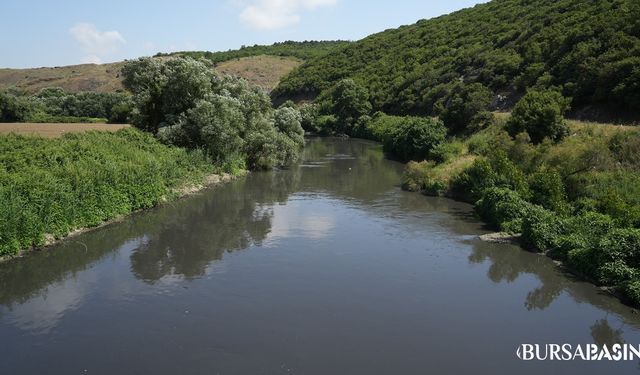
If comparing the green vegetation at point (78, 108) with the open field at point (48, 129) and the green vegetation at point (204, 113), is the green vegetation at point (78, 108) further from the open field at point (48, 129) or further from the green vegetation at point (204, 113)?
the green vegetation at point (204, 113)

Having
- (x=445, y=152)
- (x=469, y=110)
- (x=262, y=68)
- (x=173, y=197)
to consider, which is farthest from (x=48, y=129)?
(x=262, y=68)

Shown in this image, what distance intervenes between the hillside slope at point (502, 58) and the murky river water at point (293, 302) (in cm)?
2834

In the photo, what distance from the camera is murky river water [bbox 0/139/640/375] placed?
16.4 meters

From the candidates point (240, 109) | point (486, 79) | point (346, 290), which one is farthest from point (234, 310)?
point (486, 79)

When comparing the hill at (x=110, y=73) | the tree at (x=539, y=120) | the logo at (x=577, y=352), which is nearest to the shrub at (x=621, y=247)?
the logo at (x=577, y=352)

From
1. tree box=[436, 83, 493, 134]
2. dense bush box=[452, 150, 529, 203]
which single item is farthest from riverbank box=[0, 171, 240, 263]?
tree box=[436, 83, 493, 134]

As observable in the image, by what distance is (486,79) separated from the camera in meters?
71.8

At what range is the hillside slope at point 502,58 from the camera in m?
51.4

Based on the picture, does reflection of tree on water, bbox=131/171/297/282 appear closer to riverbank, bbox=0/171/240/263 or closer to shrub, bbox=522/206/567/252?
riverbank, bbox=0/171/240/263

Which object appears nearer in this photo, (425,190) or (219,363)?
(219,363)

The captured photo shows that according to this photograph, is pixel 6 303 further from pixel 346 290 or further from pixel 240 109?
pixel 240 109

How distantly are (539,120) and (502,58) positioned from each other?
34.1 meters

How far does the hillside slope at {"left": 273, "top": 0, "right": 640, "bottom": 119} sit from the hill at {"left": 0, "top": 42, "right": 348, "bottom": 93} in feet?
72.6

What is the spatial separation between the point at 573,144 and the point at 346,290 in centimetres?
2332
